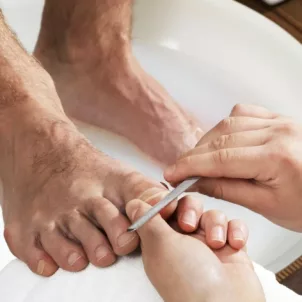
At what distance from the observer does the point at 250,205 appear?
71 centimetres

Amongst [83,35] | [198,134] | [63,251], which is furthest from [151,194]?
[83,35]

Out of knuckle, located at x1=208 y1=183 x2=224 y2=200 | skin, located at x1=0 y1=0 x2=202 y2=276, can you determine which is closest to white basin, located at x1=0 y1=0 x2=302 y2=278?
skin, located at x1=0 y1=0 x2=202 y2=276

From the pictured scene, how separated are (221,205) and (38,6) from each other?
0.55 m

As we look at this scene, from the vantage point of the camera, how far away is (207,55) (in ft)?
3.84

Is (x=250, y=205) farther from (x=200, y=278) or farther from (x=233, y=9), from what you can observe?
(x=233, y=9)

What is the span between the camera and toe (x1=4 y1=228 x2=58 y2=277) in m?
0.71

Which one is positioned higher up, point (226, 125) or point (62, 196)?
point (226, 125)

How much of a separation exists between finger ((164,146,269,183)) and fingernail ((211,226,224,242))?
2.7 inches

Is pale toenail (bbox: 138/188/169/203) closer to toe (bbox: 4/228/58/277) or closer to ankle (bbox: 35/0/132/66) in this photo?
toe (bbox: 4/228/58/277)

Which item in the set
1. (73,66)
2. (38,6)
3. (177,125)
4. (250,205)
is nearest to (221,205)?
(177,125)

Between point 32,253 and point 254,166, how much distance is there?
0.29 metres

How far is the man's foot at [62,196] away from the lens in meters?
0.69

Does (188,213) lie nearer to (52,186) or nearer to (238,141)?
(238,141)

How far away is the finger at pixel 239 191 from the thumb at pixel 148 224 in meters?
0.09
